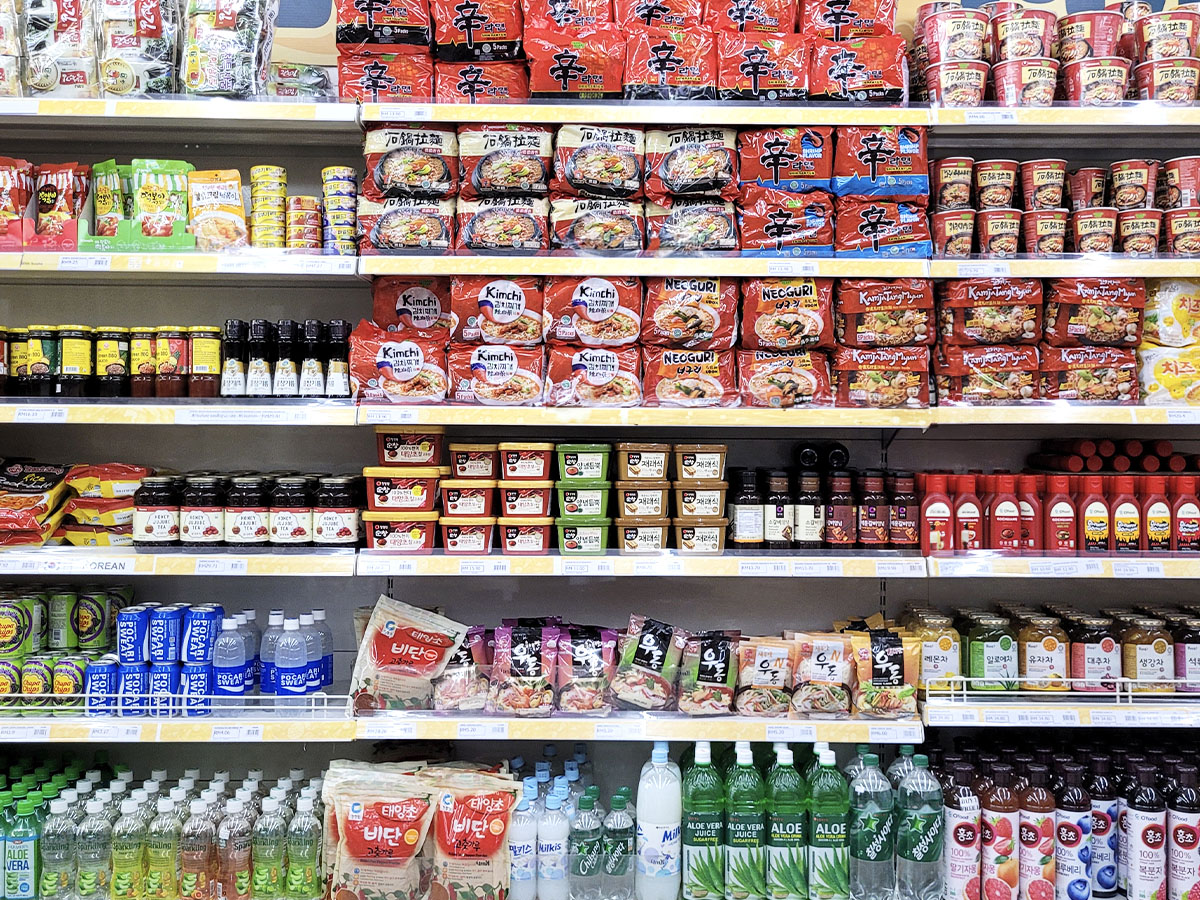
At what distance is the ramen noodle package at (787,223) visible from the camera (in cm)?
248

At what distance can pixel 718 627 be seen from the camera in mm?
2934

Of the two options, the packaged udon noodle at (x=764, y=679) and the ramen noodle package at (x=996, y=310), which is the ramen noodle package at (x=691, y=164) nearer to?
the ramen noodle package at (x=996, y=310)

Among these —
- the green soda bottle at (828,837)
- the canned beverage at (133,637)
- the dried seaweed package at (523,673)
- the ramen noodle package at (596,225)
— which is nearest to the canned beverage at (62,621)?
the canned beverage at (133,637)

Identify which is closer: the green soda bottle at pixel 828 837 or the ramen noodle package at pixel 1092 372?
the green soda bottle at pixel 828 837

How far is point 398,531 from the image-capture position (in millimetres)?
2441

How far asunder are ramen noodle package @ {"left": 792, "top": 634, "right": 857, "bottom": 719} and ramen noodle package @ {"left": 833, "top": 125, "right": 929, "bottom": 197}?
1259 millimetres

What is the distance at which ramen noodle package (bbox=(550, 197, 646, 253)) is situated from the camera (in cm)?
246

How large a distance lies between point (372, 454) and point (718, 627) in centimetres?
129

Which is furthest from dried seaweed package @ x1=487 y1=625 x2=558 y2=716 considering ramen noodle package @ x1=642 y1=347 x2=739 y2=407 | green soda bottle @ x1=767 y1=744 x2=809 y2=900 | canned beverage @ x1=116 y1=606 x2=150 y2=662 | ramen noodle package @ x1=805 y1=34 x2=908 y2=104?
ramen noodle package @ x1=805 y1=34 x2=908 y2=104

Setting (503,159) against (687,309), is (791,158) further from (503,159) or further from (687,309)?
(503,159)

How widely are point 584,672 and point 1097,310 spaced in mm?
1752

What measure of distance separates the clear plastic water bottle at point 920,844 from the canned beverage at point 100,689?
2129 millimetres

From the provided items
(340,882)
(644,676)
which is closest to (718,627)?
(644,676)

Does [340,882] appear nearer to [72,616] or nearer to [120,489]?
[72,616]
